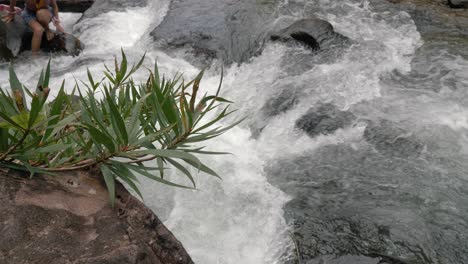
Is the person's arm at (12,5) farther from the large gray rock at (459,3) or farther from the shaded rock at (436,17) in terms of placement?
the large gray rock at (459,3)

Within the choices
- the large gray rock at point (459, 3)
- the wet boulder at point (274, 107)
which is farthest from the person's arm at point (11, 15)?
the large gray rock at point (459, 3)

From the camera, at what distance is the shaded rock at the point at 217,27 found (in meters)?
6.84

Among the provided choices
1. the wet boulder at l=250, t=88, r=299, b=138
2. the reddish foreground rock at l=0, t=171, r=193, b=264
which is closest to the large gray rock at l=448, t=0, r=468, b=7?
the wet boulder at l=250, t=88, r=299, b=138

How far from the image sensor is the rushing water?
140 inches

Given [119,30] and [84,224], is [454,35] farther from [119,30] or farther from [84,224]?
[84,224]

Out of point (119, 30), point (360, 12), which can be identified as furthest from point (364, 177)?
point (119, 30)

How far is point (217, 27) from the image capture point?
7426 mm

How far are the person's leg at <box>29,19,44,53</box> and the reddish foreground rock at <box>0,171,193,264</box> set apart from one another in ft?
16.7

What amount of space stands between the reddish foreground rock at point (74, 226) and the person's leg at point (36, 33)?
510 cm

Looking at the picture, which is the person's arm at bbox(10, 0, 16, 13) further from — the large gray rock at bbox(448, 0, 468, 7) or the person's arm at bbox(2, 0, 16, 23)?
the large gray rock at bbox(448, 0, 468, 7)

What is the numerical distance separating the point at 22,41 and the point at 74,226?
18.7 feet

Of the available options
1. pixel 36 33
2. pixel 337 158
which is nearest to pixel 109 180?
pixel 337 158

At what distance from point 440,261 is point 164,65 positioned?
461 cm

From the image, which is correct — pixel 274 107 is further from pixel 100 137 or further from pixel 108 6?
pixel 108 6
